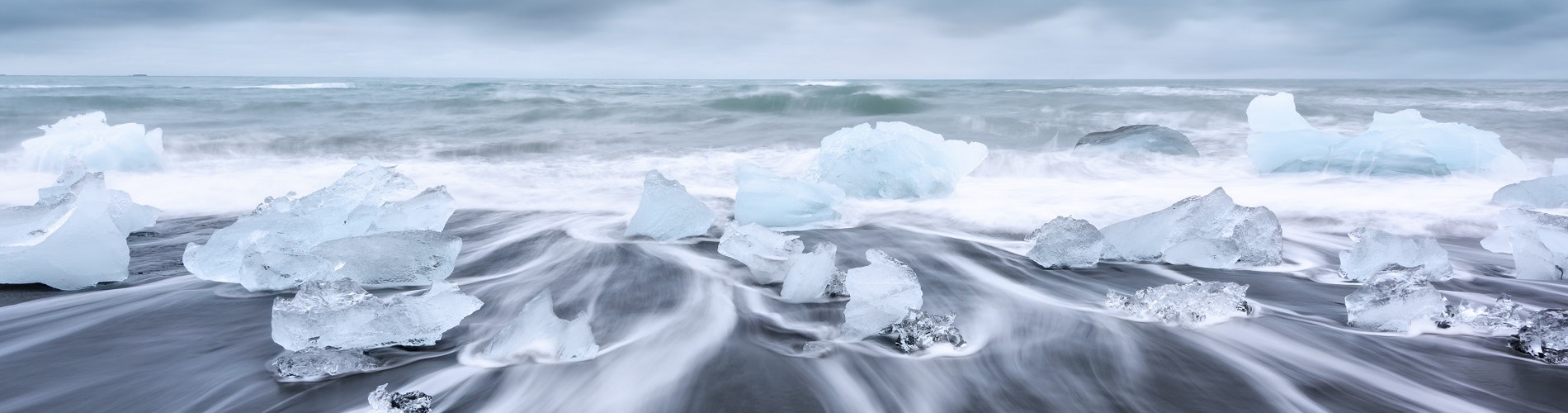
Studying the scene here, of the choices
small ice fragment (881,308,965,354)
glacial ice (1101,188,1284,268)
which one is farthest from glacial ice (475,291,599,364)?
glacial ice (1101,188,1284,268)

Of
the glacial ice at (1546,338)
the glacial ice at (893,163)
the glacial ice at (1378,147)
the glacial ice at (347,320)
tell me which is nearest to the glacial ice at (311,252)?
the glacial ice at (347,320)

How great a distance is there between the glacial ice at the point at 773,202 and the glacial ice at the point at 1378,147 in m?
4.07

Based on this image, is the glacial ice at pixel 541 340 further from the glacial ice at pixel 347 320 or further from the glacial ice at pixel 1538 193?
the glacial ice at pixel 1538 193

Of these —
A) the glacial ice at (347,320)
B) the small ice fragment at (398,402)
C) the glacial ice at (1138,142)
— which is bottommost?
the glacial ice at (1138,142)

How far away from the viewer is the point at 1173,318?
2.67 meters

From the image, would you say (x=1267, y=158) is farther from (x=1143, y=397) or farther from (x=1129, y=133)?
(x=1143, y=397)

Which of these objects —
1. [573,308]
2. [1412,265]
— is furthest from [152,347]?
[1412,265]

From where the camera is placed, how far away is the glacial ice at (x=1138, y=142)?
7785 mm

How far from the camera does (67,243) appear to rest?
3191 millimetres

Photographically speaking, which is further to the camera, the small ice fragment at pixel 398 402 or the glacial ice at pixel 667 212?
the glacial ice at pixel 667 212

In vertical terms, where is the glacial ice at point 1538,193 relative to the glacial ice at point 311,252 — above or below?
below

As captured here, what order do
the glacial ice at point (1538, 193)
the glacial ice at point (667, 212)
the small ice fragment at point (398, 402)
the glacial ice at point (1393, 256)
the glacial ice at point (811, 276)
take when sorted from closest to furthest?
the small ice fragment at point (398, 402) < the glacial ice at point (811, 276) < the glacial ice at point (1393, 256) < the glacial ice at point (667, 212) < the glacial ice at point (1538, 193)

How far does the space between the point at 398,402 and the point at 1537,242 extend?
14.0 feet

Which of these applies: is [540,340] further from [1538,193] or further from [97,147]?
[97,147]
